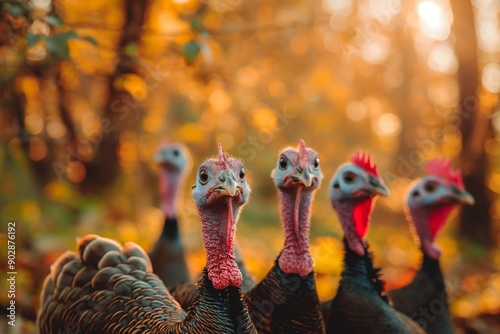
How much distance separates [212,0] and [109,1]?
2.39 m

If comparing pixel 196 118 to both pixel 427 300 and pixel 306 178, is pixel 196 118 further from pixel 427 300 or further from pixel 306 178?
pixel 306 178

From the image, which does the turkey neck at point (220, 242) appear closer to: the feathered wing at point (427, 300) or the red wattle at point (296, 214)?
the red wattle at point (296, 214)

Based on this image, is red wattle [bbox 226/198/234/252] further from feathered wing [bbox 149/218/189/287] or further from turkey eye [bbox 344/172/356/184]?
feathered wing [bbox 149/218/189/287]

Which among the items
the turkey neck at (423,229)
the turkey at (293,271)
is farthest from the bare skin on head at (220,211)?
the turkey neck at (423,229)

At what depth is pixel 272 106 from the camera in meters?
10.2

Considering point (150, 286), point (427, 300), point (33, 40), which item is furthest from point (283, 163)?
point (427, 300)

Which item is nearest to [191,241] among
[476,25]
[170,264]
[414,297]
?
[170,264]

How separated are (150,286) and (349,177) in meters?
1.50

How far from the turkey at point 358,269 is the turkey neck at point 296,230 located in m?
0.59

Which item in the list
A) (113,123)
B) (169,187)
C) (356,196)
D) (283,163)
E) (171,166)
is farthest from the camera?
(113,123)

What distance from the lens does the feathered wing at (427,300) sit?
4.47 m

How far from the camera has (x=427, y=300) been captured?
4516 mm

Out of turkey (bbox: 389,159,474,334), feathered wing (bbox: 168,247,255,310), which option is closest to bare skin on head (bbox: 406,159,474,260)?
turkey (bbox: 389,159,474,334)

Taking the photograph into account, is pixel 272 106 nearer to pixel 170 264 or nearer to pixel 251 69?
pixel 251 69
